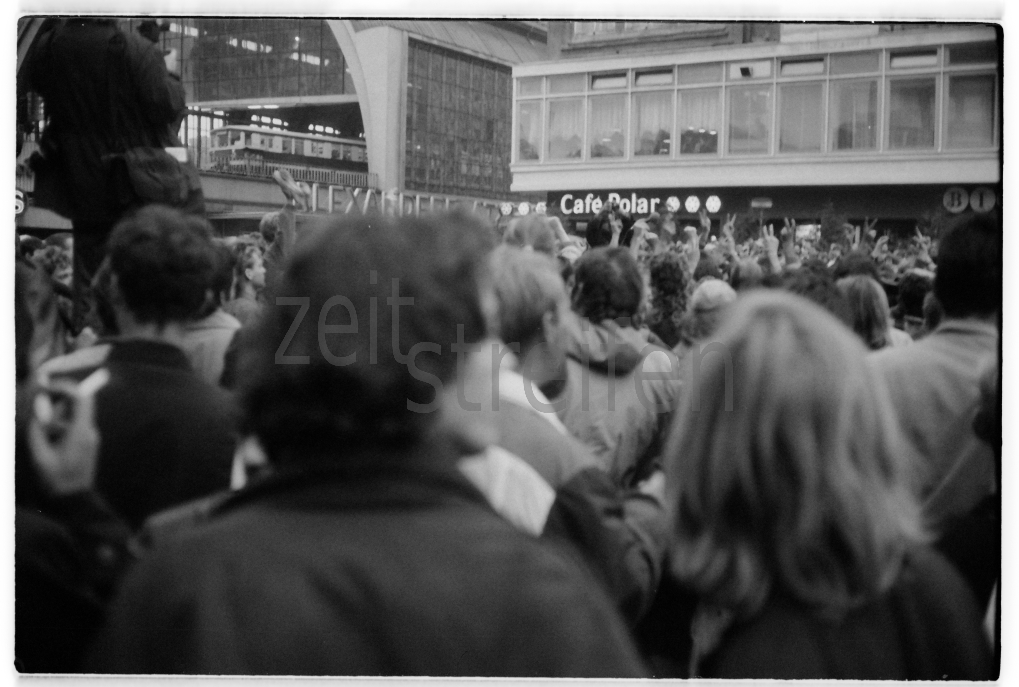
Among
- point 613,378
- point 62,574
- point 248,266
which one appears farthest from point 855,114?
point 62,574

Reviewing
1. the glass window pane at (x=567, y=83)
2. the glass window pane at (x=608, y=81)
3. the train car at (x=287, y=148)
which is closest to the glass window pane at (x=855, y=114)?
the glass window pane at (x=608, y=81)

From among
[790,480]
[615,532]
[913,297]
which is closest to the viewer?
[790,480]

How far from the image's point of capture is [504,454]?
271cm

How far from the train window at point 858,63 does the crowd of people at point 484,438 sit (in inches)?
20.6

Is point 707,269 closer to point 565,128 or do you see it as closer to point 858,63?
point 565,128

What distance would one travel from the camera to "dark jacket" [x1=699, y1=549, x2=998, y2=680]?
2.14 metres

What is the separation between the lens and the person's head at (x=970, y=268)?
3457 mm

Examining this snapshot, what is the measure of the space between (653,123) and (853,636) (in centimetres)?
204

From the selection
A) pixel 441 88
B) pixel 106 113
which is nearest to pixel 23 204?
pixel 106 113

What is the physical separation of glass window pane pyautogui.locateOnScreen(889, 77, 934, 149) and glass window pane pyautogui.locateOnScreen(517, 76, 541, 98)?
1162mm

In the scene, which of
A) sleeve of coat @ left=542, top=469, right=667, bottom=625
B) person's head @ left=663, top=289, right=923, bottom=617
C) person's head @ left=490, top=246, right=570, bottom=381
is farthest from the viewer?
person's head @ left=490, top=246, right=570, bottom=381

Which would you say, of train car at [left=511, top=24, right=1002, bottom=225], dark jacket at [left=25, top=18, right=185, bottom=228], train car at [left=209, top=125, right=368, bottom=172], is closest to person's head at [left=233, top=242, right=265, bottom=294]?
train car at [left=209, top=125, right=368, bottom=172]

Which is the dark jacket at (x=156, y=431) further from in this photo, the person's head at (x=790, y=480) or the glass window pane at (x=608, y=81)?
the glass window pane at (x=608, y=81)

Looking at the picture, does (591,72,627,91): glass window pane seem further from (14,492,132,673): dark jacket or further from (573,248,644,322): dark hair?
(14,492,132,673): dark jacket
